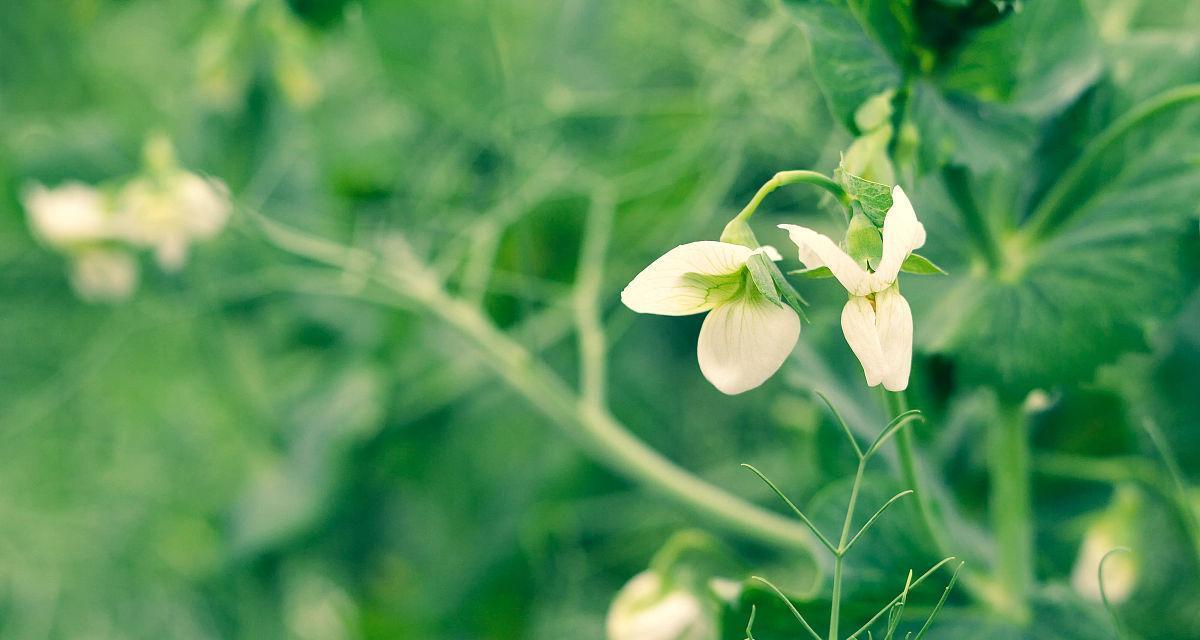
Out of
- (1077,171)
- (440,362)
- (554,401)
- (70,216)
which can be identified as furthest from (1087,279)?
(70,216)

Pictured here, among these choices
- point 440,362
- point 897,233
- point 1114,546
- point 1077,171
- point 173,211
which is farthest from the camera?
point 440,362

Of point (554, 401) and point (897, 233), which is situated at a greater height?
point (554, 401)

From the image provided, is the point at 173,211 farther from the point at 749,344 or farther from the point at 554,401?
the point at 749,344

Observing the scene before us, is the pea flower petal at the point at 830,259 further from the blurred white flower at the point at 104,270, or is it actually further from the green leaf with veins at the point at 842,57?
the blurred white flower at the point at 104,270

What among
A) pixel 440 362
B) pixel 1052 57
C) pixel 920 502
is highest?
pixel 440 362

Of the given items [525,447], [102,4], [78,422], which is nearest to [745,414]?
[525,447]

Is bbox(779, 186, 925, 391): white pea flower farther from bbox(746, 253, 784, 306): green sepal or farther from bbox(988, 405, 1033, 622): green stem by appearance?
bbox(988, 405, 1033, 622): green stem

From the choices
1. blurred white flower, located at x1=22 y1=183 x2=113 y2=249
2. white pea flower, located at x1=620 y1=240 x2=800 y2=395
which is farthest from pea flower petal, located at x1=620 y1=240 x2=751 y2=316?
blurred white flower, located at x1=22 y1=183 x2=113 y2=249
